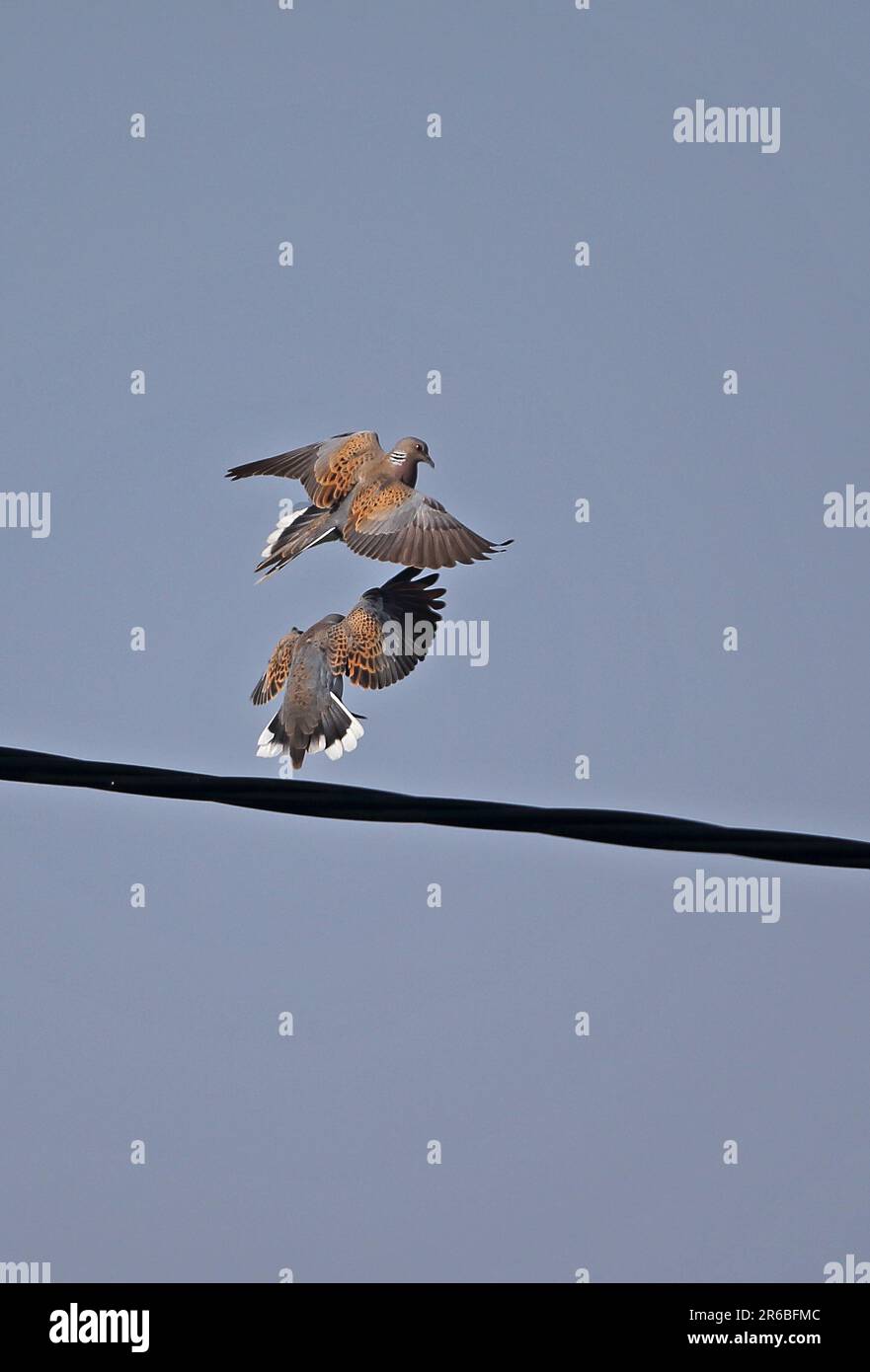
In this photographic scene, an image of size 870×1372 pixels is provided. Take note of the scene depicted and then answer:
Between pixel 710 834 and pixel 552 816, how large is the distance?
0.39m

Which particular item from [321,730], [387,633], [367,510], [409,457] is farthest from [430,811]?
[409,457]

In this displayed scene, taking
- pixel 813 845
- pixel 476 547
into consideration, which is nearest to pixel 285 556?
pixel 476 547

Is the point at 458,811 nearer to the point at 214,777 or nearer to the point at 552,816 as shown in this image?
the point at 552,816

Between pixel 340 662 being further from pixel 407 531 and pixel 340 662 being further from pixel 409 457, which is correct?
pixel 409 457

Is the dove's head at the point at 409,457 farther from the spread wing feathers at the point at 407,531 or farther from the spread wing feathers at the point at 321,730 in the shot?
the spread wing feathers at the point at 321,730

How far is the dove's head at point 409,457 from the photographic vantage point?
33.4 feet

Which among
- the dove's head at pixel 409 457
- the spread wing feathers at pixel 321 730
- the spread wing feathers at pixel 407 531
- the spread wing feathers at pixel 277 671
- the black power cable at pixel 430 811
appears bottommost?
the black power cable at pixel 430 811

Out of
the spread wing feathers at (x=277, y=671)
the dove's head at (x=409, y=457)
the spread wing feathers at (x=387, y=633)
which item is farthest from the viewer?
the dove's head at (x=409, y=457)

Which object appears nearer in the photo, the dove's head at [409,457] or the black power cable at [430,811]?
→ the black power cable at [430,811]

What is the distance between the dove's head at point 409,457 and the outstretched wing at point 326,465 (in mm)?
193

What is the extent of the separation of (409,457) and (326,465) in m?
0.55

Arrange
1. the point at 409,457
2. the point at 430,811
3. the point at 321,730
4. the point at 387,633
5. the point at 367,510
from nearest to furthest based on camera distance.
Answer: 1. the point at 430,811
2. the point at 387,633
3. the point at 321,730
4. the point at 367,510
5. the point at 409,457

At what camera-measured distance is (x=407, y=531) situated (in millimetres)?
9258

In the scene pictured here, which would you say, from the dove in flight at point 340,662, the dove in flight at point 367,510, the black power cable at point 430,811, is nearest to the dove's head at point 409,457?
the dove in flight at point 367,510
